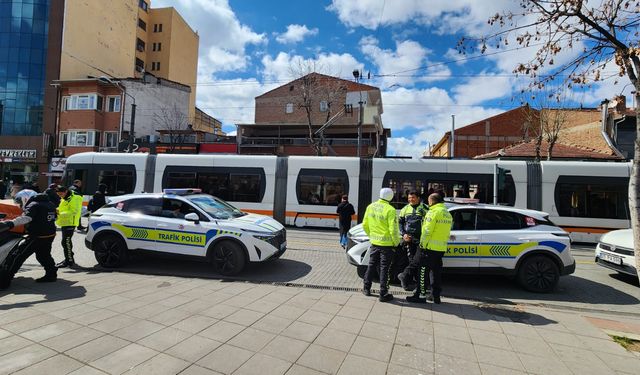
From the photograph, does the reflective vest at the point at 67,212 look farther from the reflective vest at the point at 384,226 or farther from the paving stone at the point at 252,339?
the reflective vest at the point at 384,226

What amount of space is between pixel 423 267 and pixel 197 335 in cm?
345

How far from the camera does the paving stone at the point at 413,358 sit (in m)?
3.33

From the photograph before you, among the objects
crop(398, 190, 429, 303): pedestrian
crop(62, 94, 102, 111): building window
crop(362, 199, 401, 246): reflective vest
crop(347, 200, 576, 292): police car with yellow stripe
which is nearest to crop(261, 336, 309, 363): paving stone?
crop(362, 199, 401, 246): reflective vest

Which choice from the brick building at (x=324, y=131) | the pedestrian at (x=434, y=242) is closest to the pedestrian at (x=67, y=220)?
the pedestrian at (x=434, y=242)

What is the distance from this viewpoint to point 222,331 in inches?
155

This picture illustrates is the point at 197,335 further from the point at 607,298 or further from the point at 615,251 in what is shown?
the point at 615,251

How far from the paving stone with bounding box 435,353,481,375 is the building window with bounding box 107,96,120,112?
35526 millimetres

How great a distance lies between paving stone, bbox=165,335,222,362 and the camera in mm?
3329

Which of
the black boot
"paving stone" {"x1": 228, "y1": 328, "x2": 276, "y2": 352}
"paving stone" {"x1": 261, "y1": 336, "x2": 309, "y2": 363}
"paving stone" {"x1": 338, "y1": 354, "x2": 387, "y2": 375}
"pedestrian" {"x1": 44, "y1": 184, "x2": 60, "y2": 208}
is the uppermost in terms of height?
"pedestrian" {"x1": 44, "y1": 184, "x2": 60, "y2": 208}

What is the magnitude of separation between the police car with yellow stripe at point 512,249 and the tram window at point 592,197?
277 inches

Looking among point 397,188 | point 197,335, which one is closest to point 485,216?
point 197,335

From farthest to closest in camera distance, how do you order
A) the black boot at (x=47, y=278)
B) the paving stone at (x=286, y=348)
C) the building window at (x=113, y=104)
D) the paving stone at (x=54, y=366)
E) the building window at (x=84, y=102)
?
the building window at (x=113, y=104) < the building window at (x=84, y=102) < the black boot at (x=47, y=278) < the paving stone at (x=286, y=348) < the paving stone at (x=54, y=366)

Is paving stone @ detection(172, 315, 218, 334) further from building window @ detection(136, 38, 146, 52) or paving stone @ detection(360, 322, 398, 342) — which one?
building window @ detection(136, 38, 146, 52)

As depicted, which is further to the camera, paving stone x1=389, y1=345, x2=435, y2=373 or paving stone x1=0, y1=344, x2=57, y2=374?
paving stone x1=389, y1=345, x2=435, y2=373
